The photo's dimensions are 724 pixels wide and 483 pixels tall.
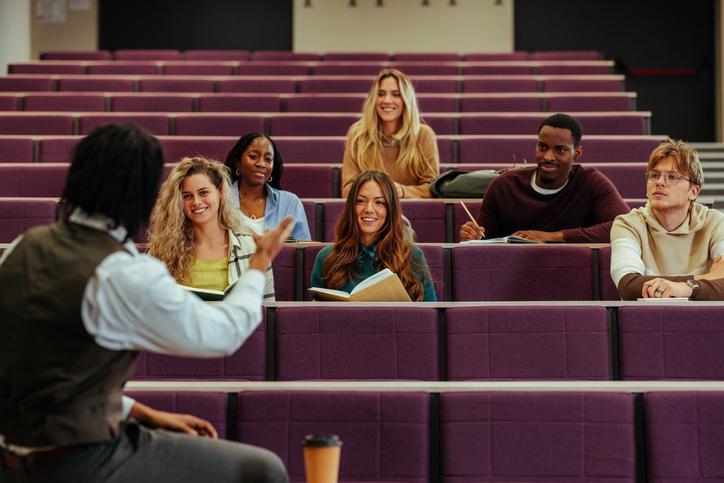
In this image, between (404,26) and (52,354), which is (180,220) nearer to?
(52,354)

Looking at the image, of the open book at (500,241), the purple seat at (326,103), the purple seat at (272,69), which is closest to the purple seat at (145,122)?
the purple seat at (326,103)

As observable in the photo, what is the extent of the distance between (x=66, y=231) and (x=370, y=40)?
167 inches

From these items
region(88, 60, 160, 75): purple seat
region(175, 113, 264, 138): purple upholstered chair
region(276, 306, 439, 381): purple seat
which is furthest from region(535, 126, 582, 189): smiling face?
region(88, 60, 160, 75): purple seat

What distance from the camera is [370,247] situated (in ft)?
5.68

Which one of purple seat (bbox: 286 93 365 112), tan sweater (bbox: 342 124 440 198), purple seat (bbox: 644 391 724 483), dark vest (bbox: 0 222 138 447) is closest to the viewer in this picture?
dark vest (bbox: 0 222 138 447)

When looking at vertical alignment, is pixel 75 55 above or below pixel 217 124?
above

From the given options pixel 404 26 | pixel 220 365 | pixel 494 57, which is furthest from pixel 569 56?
pixel 220 365

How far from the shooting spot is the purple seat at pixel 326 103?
11.1 ft

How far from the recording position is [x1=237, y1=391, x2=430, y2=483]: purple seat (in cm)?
117

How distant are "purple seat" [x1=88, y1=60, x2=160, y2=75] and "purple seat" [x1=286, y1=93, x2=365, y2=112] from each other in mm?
855

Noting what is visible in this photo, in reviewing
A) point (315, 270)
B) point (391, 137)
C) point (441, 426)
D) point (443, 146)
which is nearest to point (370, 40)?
point (443, 146)

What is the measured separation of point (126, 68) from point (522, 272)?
2613 millimetres

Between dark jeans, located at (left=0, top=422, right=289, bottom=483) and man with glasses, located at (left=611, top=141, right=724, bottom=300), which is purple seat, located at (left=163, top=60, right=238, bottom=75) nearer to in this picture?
man with glasses, located at (left=611, top=141, right=724, bottom=300)

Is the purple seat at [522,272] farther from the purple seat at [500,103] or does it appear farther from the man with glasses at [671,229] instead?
the purple seat at [500,103]
